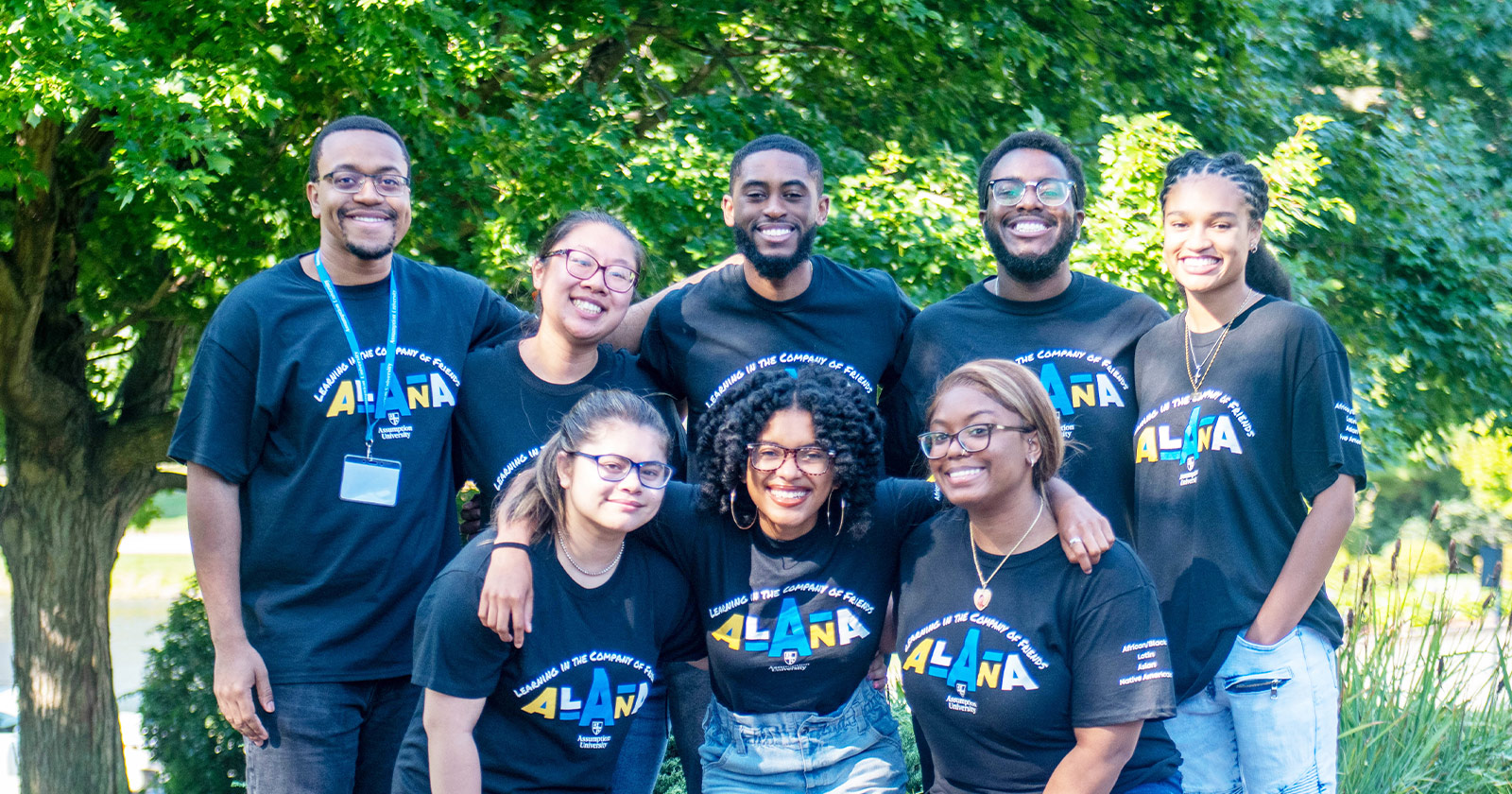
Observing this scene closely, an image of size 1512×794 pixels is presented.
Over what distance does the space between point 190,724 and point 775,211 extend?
17.5 ft

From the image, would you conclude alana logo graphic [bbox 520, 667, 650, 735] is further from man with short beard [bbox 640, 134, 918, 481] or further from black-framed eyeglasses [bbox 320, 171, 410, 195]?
black-framed eyeglasses [bbox 320, 171, 410, 195]

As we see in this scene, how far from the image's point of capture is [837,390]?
327 centimetres

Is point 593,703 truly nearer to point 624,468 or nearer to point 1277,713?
point 624,468

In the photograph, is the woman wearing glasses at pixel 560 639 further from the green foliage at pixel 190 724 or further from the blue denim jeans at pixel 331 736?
the green foliage at pixel 190 724

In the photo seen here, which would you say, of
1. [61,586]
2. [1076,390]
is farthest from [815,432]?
[61,586]

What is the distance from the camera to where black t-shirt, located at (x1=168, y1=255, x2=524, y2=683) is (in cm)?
349

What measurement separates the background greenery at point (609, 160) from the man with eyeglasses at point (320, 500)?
226 cm

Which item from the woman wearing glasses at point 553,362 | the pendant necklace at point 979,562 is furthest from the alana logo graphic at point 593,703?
the pendant necklace at point 979,562

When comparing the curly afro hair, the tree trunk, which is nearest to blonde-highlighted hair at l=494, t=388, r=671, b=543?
the curly afro hair

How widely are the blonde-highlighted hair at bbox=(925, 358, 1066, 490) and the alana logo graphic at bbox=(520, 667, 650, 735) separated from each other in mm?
1020

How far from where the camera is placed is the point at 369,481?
3.52m

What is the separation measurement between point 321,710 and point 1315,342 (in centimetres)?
282

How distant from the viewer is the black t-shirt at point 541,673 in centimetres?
302

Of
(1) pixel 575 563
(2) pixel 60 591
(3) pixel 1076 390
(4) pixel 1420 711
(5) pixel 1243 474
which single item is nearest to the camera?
(1) pixel 575 563
